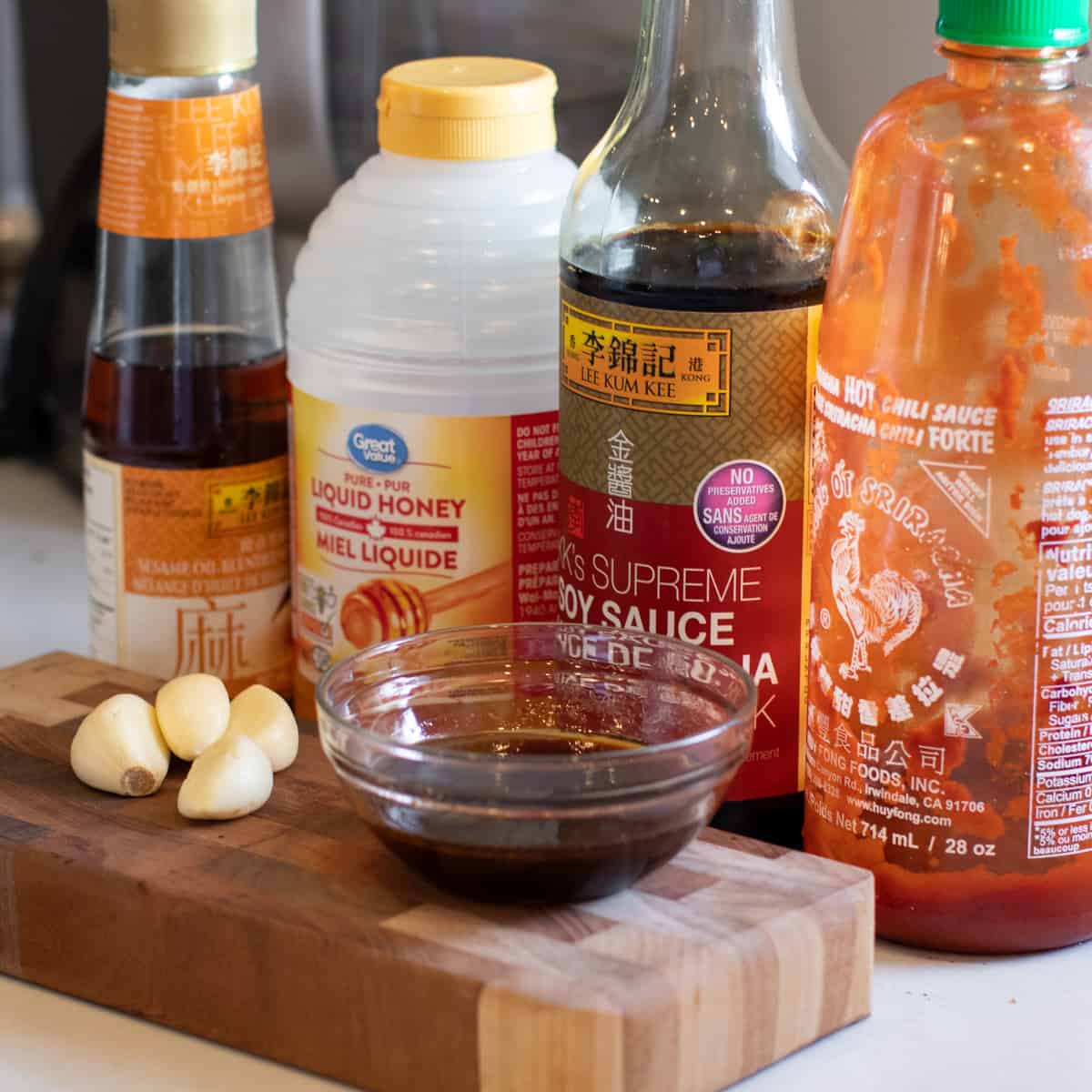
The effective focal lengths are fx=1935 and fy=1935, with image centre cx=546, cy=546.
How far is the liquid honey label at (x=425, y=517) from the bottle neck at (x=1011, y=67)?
0.23 metres

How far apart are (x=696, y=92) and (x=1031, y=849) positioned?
30 cm

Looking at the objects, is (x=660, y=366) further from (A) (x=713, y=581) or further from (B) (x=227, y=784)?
(B) (x=227, y=784)

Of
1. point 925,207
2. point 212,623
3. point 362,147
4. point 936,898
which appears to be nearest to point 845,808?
point 936,898

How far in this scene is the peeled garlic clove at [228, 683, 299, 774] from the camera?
28.9 inches

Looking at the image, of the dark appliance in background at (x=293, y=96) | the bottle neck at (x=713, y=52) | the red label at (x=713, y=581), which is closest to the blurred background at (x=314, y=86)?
the dark appliance in background at (x=293, y=96)

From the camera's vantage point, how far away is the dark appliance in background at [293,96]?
974 millimetres

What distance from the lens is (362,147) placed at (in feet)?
3.40

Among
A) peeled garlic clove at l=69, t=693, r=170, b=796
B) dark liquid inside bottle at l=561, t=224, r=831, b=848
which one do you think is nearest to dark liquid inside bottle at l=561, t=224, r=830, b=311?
dark liquid inside bottle at l=561, t=224, r=831, b=848

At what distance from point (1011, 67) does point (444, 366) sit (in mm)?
259

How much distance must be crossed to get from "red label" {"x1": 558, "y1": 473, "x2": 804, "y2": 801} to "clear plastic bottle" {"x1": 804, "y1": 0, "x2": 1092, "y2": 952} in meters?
0.03

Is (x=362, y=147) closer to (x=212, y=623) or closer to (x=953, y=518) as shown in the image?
(x=212, y=623)

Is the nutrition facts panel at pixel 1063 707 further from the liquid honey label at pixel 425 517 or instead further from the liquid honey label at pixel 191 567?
the liquid honey label at pixel 191 567

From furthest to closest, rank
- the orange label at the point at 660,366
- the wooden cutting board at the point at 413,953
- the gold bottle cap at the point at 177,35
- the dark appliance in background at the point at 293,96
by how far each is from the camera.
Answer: the dark appliance in background at the point at 293,96, the gold bottle cap at the point at 177,35, the orange label at the point at 660,366, the wooden cutting board at the point at 413,953

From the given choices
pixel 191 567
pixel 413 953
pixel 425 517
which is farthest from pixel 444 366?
pixel 413 953
